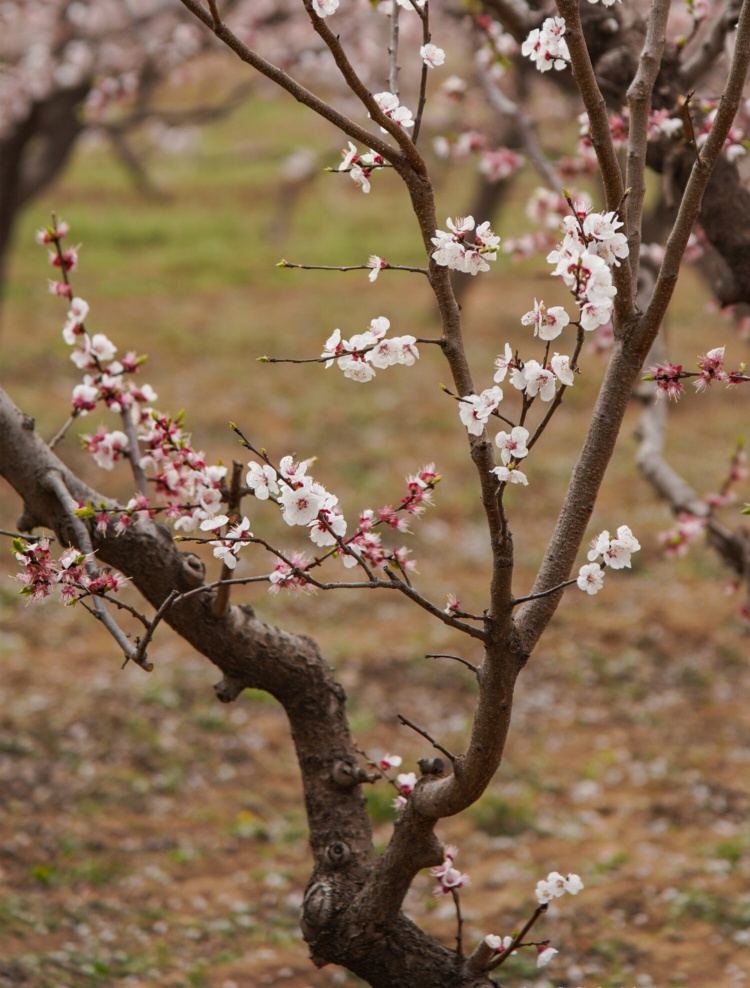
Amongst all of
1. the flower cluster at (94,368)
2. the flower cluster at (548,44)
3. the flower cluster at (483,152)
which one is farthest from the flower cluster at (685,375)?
the flower cluster at (483,152)

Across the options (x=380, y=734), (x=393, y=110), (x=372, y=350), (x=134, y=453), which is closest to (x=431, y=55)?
(x=393, y=110)

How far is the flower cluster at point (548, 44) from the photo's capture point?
2992 mm

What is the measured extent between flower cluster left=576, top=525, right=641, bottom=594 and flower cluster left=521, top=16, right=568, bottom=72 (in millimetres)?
1295

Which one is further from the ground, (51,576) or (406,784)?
(406,784)

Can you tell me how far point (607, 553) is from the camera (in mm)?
2859

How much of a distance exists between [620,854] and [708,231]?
3576mm

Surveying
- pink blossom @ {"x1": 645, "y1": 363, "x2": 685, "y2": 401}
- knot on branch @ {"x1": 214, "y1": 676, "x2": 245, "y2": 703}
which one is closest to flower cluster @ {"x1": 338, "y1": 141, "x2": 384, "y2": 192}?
pink blossom @ {"x1": 645, "y1": 363, "x2": 685, "y2": 401}

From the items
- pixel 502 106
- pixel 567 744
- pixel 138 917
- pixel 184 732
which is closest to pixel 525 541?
pixel 567 744

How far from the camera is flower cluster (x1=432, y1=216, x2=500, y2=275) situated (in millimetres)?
2641

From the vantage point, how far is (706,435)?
521 inches

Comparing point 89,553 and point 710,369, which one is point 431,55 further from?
point 89,553

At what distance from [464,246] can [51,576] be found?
1.41m

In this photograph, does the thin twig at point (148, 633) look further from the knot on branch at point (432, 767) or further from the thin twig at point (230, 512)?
the knot on branch at point (432, 767)

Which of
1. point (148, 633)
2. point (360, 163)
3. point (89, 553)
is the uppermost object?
point (360, 163)
